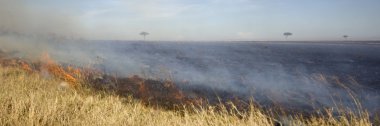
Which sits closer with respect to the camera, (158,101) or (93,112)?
(93,112)

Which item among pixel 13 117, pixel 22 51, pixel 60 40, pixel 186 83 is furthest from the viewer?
pixel 60 40

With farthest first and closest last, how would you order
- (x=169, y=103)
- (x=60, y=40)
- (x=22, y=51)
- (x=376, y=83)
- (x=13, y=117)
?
(x=60, y=40) < (x=22, y=51) < (x=376, y=83) < (x=169, y=103) < (x=13, y=117)

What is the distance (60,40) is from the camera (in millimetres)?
40281

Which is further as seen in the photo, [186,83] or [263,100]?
[186,83]

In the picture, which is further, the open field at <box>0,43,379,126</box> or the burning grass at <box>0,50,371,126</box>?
the open field at <box>0,43,379,126</box>

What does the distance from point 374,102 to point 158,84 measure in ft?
41.7

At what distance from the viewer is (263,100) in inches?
711

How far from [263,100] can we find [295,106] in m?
1.84

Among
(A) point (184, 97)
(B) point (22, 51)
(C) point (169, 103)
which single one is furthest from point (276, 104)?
(B) point (22, 51)

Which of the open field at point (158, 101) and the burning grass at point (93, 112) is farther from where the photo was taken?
the open field at point (158, 101)

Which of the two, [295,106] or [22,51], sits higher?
[22,51]

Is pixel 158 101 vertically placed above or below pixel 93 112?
below

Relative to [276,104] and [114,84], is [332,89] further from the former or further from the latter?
[114,84]

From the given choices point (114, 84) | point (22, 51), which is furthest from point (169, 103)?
point (22, 51)
